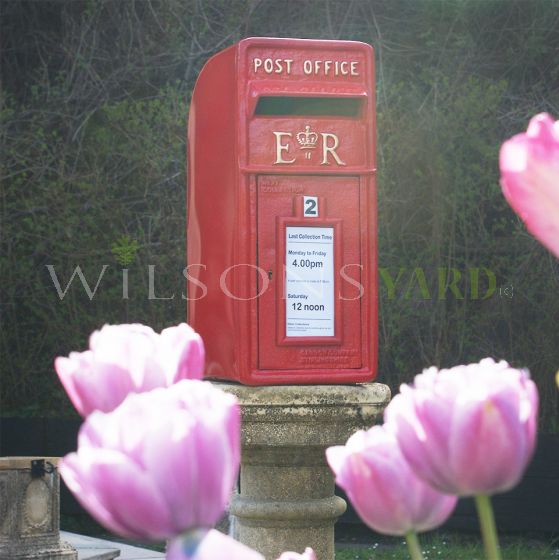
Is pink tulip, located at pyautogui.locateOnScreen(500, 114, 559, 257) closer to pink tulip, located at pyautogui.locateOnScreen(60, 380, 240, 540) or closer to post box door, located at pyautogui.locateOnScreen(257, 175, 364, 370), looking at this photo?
pink tulip, located at pyautogui.locateOnScreen(60, 380, 240, 540)

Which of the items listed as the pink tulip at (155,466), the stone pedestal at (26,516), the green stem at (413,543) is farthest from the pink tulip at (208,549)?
the stone pedestal at (26,516)

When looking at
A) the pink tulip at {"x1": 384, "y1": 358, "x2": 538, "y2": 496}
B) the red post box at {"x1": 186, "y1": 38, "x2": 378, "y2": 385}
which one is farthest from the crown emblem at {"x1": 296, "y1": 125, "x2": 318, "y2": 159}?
the pink tulip at {"x1": 384, "y1": 358, "x2": 538, "y2": 496}

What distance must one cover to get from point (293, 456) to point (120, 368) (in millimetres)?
2562

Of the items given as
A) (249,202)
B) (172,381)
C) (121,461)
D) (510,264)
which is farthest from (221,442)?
(510,264)

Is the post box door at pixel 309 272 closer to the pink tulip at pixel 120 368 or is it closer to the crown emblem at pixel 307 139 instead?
the crown emblem at pixel 307 139

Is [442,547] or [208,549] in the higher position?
[208,549]

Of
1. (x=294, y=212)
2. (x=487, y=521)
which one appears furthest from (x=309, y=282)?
(x=487, y=521)

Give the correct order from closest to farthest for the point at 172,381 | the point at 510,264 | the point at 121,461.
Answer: the point at 121,461
the point at 172,381
the point at 510,264

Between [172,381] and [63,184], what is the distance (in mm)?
7791

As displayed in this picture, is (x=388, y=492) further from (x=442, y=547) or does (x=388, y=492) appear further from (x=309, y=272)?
(x=442, y=547)

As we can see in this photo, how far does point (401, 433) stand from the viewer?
517 millimetres

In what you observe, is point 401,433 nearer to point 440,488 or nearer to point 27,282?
point 440,488

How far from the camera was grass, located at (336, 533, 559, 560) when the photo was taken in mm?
7055

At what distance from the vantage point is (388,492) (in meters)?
0.56
